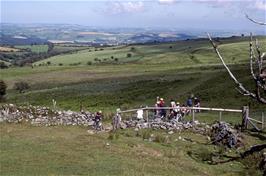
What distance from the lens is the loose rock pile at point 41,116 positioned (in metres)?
38.3

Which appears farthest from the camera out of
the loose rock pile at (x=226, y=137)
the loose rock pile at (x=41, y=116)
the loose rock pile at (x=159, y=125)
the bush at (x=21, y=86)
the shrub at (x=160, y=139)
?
the bush at (x=21, y=86)

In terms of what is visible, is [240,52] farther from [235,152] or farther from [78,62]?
[235,152]

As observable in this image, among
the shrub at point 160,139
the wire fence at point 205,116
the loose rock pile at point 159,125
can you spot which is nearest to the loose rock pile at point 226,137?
the shrub at point 160,139

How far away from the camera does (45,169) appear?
22.9m

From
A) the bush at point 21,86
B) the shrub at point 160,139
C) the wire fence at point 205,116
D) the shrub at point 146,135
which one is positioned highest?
the shrub at point 160,139

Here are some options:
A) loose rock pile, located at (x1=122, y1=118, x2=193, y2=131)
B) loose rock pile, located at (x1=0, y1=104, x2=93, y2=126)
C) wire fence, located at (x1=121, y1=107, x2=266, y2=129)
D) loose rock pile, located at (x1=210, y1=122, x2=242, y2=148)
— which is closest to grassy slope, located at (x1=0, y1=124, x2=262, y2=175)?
loose rock pile, located at (x1=210, y1=122, x2=242, y2=148)

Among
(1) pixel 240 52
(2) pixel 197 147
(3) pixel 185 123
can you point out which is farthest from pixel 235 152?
(1) pixel 240 52

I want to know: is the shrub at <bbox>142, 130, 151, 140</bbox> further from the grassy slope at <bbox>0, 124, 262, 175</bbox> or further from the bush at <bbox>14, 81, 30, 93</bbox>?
the bush at <bbox>14, 81, 30, 93</bbox>

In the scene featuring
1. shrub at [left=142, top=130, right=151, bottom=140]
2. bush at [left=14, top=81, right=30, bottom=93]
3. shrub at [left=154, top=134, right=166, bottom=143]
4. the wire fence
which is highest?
shrub at [left=154, top=134, right=166, bottom=143]

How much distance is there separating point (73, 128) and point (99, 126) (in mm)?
2227

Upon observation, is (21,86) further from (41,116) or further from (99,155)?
(99,155)

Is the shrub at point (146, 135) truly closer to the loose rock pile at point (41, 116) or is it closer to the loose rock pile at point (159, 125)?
the loose rock pile at point (159, 125)

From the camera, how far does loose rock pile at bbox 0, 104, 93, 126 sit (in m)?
38.3

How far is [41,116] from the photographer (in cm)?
4075
